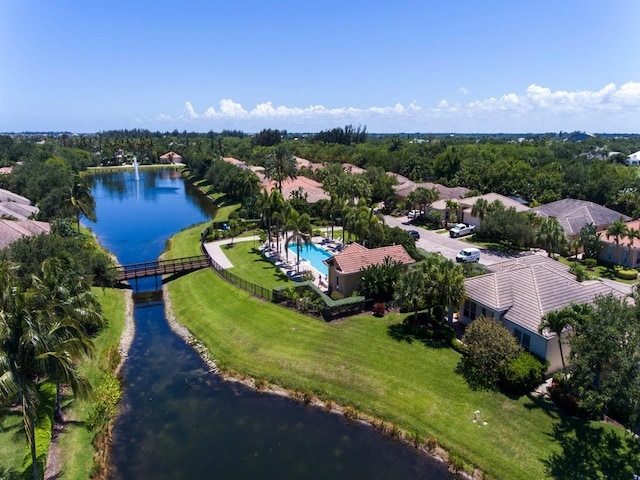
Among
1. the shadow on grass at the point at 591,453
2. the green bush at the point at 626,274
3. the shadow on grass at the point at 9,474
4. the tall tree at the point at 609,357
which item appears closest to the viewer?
the shadow on grass at the point at 9,474

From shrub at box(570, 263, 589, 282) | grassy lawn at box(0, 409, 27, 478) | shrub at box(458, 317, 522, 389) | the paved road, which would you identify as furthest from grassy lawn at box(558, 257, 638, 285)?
grassy lawn at box(0, 409, 27, 478)

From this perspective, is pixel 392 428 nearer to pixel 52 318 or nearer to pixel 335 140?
pixel 52 318

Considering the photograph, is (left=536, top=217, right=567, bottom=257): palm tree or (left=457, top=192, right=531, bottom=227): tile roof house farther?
(left=457, top=192, right=531, bottom=227): tile roof house

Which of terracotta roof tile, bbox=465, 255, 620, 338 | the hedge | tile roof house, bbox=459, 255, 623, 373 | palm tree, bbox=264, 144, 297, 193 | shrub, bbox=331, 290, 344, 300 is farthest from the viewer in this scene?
palm tree, bbox=264, 144, 297, 193

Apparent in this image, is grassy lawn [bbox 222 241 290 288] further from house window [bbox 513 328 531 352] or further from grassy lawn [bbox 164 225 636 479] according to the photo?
house window [bbox 513 328 531 352]

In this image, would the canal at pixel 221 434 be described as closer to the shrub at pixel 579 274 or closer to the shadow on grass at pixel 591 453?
the shadow on grass at pixel 591 453

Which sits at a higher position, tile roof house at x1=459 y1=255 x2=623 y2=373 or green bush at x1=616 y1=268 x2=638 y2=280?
tile roof house at x1=459 y1=255 x2=623 y2=373

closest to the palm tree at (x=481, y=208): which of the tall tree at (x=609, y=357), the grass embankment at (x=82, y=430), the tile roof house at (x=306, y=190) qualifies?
the tile roof house at (x=306, y=190)

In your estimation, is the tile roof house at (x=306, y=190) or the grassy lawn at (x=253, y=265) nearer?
the grassy lawn at (x=253, y=265)
